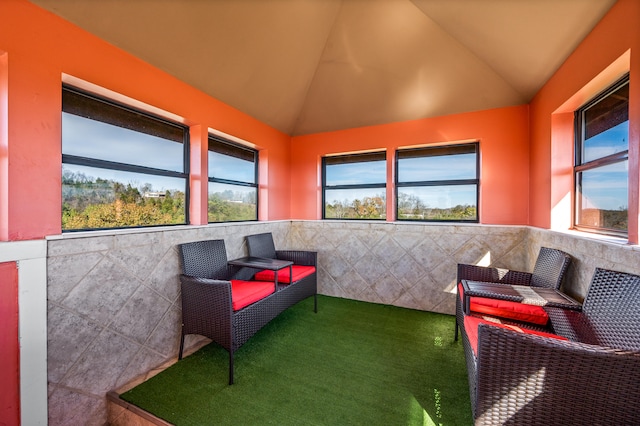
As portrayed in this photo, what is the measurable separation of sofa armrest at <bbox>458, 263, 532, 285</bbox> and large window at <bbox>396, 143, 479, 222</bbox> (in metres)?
1.11

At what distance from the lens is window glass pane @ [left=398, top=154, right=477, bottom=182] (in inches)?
142

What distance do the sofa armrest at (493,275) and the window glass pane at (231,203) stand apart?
293 centimetres

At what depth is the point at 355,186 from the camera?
14.0 feet

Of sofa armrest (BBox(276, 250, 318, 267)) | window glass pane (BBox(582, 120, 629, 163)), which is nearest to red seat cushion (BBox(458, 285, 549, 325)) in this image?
window glass pane (BBox(582, 120, 629, 163))

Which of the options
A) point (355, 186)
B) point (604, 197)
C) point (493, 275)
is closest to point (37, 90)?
point (355, 186)

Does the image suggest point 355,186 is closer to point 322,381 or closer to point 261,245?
point 261,245

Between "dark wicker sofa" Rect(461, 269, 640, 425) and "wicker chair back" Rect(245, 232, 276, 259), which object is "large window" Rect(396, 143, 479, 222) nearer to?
"wicker chair back" Rect(245, 232, 276, 259)

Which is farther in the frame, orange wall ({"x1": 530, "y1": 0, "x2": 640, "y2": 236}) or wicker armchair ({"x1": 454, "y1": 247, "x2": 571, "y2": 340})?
wicker armchair ({"x1": 454, "y1": 247, "x2": 571, "y2": 340})

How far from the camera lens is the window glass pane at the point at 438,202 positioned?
11.8 feet

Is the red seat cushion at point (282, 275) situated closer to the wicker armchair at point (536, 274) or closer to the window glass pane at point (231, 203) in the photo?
the window glass pane at point (231, 203)

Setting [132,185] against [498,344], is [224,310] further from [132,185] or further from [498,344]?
[498,344]

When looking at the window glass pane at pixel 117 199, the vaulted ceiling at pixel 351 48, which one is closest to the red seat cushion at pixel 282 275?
the window glass pane at pixel 117 199

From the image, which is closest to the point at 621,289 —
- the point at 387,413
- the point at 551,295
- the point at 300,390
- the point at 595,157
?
the point at 551,295

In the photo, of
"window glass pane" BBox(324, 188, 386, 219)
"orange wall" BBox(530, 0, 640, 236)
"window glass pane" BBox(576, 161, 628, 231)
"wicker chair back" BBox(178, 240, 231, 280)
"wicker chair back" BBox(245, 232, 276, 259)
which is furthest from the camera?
"window glass pane" BBox(324, 188, 386, 219)
